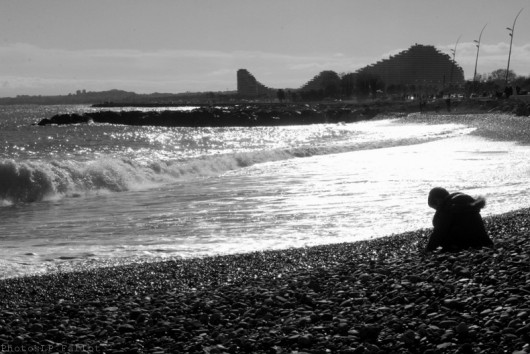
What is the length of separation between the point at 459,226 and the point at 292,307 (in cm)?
257

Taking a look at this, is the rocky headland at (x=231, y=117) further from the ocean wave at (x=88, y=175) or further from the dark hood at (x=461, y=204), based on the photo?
the dark hood at (x=461, y=204)

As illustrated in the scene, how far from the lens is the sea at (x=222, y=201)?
10.2 m

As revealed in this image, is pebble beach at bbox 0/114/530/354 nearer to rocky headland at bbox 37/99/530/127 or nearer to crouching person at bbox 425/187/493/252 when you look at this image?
crouching person at bbox 425/187/493/252

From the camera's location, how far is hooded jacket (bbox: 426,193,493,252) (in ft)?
23.7

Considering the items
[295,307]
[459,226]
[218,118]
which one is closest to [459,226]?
[459,226]

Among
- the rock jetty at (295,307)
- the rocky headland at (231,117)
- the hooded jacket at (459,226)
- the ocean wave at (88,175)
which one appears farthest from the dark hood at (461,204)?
the rocky headland at (231,117)

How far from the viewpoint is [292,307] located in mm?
5566

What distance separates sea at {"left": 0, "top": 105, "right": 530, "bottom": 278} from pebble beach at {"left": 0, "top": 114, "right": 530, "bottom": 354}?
193 centimetres

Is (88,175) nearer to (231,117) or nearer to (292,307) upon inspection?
(292,307)

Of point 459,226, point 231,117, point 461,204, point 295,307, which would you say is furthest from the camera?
point 231,117

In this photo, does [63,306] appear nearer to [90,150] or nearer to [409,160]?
[409,160]

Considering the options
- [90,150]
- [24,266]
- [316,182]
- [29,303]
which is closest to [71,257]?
[24,266]

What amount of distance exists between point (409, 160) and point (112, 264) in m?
17.3

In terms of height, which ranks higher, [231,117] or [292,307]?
[231,117]
